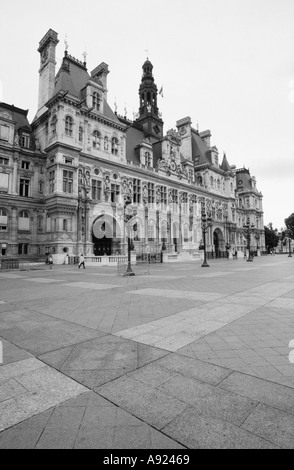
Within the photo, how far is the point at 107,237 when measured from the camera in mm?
32938

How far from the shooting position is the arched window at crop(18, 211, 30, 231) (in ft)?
95.3

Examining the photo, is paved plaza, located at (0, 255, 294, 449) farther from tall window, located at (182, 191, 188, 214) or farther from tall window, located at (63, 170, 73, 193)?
tall window, located at (182, 191, 188, 214)

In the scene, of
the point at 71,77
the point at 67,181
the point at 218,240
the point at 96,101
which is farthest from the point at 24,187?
the point at 218,240

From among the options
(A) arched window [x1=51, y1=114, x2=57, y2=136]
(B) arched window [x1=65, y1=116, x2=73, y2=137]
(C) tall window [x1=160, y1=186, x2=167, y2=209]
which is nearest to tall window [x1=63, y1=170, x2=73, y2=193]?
(B) arched window [x1=65, y1=116, x2=73, y2=137]

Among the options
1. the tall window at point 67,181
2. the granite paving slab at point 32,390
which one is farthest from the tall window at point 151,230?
the granite paving slab at point 32,390

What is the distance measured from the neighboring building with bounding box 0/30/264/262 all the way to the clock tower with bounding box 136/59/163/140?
2.70m

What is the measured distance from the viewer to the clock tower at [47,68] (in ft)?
107

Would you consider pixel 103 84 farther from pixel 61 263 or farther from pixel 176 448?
pixel 176 448

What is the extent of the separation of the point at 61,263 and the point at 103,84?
85.4 feet

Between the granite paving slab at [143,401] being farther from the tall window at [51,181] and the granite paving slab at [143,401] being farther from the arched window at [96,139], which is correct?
the arched window at [96,139]

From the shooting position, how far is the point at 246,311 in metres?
5.96

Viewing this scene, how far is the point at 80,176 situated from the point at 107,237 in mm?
8212

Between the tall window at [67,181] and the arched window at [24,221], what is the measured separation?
18.4 ft
